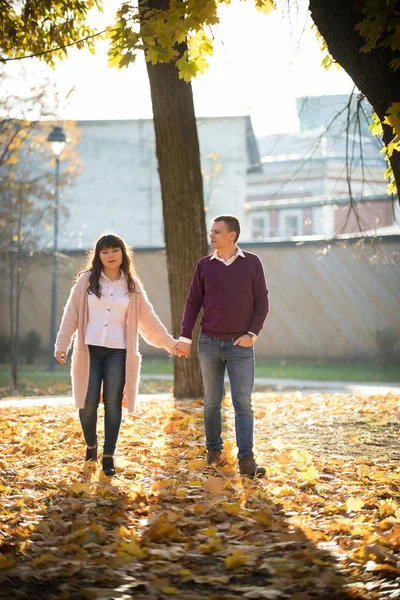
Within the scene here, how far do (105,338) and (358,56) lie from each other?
2812 mm

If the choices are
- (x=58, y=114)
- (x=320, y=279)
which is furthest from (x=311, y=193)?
(x=58, y=114)

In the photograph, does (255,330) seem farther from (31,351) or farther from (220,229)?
(31,351)

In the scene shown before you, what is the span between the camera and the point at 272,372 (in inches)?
872

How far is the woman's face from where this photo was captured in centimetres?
725

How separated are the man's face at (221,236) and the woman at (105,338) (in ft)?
2.42

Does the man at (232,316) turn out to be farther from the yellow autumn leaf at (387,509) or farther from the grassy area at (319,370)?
the grassy area at (319,370)

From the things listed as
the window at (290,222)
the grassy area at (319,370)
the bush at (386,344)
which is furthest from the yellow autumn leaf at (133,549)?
the window at (290,222)

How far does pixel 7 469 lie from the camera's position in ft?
24.9

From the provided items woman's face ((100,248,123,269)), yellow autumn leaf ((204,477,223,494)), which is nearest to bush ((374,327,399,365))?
woman's face ((100,248,123,269))

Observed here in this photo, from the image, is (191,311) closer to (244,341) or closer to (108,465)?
(244,341)

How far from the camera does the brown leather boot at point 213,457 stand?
7637 mm

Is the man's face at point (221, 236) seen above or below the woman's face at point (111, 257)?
above

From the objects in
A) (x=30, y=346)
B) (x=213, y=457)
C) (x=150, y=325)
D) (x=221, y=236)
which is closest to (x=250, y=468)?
(x=213, y=457)

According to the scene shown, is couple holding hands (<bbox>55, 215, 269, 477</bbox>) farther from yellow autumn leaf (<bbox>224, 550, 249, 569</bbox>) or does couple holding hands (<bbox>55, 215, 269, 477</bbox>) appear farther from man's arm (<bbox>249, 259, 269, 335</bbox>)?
yellow autumn leaf (<bbox>224, 550, 249, 569</bbox>)
